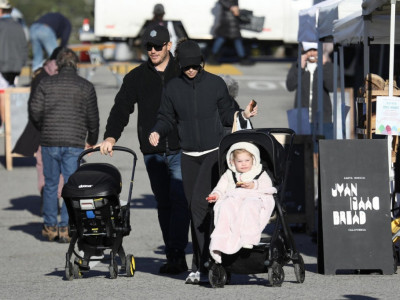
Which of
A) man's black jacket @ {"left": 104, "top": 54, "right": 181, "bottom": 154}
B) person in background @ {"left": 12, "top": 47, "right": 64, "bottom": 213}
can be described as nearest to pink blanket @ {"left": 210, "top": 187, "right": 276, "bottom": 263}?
man's black jacket @ {"left": 104, "top": 54, "right": 181, "bottom": 154}

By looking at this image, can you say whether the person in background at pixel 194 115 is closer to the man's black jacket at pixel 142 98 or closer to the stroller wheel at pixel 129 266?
the man's black jacket at pixel 142 98

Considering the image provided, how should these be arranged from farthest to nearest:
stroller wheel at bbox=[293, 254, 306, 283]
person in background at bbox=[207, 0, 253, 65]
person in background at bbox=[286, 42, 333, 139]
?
person in background at bbox=[207, 0, 253, 65]
person in background at bbox=[286, 42, 333, 139]
stroller wheel at bbox=[293, 254, 306, 283]

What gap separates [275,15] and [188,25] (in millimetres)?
2080

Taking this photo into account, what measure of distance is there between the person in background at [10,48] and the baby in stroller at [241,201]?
12.2 metres

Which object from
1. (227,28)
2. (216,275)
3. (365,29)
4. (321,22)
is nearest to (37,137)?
(321,22)

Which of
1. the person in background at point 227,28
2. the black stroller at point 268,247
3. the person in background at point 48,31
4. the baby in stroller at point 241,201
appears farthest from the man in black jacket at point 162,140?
the person in background at point 227,28

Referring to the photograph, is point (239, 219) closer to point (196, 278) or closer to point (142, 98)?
point (196, 278)

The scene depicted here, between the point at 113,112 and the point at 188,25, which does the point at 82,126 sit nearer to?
the point at 113,112

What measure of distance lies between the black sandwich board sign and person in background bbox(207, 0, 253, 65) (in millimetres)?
18790

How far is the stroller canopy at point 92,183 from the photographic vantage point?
1010 cm

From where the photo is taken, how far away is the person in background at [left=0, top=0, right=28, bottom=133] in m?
21.5

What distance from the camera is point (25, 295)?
9.45 meters

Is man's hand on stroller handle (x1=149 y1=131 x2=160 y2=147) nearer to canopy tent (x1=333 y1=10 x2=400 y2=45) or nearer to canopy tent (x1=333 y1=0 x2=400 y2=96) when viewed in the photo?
canopy tent (x1=333 y1=0 x2=400 y2=96)

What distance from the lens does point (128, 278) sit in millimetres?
10328
